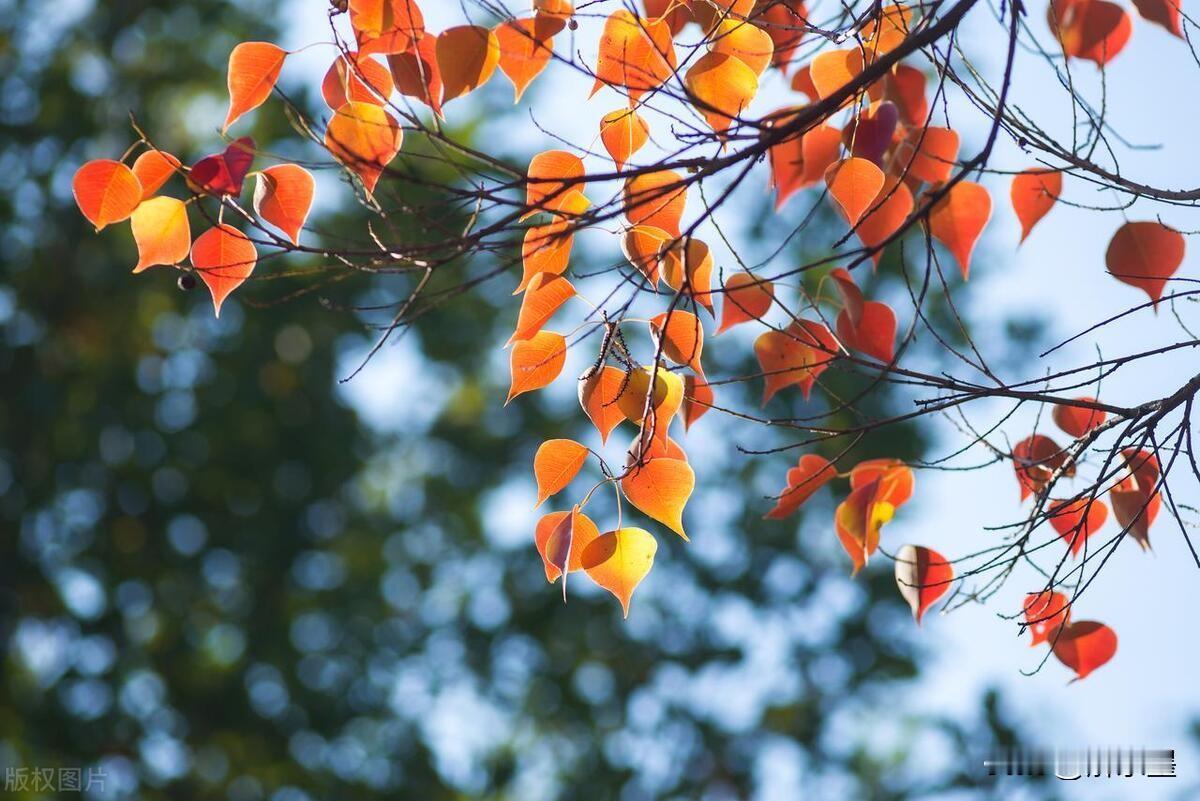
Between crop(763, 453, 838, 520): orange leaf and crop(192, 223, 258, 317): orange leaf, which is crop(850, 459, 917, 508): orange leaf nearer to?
crop(763, 453, 838, 520): orange leaf

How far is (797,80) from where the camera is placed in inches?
56.0

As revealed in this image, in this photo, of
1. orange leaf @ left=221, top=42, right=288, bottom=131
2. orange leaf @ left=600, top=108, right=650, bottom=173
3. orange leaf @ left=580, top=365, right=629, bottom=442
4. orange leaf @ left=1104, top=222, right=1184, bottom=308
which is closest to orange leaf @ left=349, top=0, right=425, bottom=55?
orange leaf @ left=221, top=42, right=288, bottom=131

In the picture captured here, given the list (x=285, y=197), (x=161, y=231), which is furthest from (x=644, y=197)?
(x=161, y=231)

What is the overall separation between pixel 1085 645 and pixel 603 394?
65 cm

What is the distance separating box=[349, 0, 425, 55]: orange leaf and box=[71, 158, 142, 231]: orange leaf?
0.26 metres

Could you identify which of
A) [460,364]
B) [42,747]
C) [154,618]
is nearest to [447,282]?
[460,364]

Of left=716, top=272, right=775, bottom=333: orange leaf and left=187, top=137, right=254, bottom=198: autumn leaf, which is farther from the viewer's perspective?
left=716, top=272, right=775, bottom=333: orange leaf

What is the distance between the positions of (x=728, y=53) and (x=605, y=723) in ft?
20.4

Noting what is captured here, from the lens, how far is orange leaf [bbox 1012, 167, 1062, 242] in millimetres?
1299

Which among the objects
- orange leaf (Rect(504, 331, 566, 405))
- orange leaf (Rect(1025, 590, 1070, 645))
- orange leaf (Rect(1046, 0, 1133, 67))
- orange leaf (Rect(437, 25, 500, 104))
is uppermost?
orange leaf (Rect(1046, 0, 1133, 67))

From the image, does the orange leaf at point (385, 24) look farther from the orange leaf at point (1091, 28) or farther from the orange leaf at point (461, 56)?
the orange leaf at point (1091, 28)

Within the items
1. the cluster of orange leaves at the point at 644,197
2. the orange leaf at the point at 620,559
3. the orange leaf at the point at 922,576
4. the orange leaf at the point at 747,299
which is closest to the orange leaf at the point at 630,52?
the cluster of orange leaves at the point at 644,197

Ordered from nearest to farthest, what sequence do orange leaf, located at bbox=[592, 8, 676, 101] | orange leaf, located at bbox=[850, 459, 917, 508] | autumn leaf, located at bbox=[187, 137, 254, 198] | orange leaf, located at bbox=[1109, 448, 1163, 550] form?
autumn leaf, located at bbox=[187, 137, 254, 198] < orange leaf, located at bbox=[592, 8, 676, 101] < orange leaf, located at bbox=[1109, 448, 1163, 550] < orange leaf, located at bbox=[850, 459, 917, 508]

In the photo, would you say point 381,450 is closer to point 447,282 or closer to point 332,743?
point 447,282
